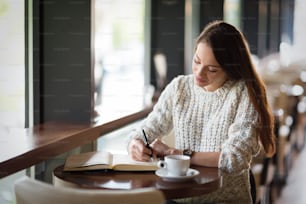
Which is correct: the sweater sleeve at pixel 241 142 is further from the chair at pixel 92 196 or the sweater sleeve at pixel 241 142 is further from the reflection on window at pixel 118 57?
the reflection on window at pixel 118 57

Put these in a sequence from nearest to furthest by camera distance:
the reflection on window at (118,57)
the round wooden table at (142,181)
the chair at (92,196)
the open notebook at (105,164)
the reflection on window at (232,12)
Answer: the chair at (92,196) → the round wooden table at (142,181) → the open notebook at (105,164) → the reflection on window at (118,57) → the reflection on window at (232,12)

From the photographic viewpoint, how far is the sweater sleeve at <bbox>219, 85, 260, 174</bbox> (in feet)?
3.26

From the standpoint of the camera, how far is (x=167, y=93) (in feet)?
3.79

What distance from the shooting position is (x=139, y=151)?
3.46ft

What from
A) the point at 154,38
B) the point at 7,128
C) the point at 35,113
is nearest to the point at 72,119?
the point at 35,113

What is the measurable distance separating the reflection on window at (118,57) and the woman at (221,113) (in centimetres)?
42

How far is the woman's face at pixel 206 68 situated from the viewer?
1067 mm

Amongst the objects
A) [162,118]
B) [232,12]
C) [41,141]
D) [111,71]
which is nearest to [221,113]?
[162,118]

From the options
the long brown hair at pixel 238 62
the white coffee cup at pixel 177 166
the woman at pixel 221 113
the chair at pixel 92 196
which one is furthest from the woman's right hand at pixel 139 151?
the chair at pixel 92 196

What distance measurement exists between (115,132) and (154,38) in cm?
55

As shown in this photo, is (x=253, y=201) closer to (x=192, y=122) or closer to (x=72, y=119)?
(x=192, y=122)

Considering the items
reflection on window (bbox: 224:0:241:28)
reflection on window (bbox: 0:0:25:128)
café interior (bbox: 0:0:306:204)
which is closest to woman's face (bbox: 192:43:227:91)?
café interior (bbox: 0:0:306:204)

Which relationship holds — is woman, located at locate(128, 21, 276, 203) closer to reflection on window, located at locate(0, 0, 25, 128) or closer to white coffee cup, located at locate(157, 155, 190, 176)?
white coffee cup, located at locate(157, 155, 190, 176)

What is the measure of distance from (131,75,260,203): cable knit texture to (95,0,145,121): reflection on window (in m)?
0.38
